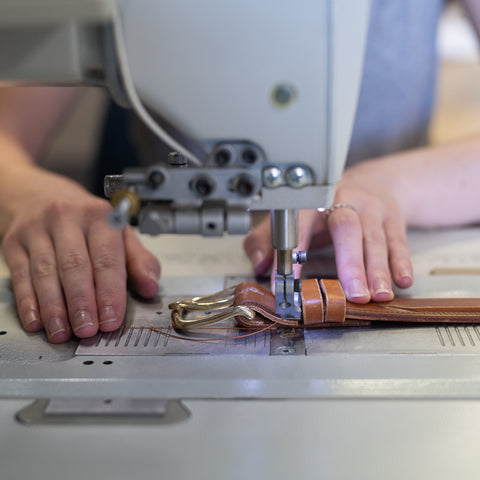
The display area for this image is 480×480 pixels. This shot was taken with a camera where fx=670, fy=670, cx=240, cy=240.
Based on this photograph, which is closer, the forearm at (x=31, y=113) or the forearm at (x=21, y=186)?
the forearm at (x=21, y=186)

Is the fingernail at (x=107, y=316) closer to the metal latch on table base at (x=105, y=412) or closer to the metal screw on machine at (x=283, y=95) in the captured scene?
the metal latch on table base at (x=105, y=412)

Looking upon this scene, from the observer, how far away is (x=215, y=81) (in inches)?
35.1

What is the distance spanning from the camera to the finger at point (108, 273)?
114cm

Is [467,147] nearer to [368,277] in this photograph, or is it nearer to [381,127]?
[381,127]

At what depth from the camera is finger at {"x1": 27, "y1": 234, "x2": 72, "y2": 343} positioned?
112cm

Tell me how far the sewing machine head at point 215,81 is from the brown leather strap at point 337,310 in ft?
0.66

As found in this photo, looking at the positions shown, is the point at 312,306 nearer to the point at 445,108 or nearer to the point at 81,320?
the point at 81,320

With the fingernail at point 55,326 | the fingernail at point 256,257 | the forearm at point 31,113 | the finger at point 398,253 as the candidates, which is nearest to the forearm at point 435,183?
the finger at point 398,253

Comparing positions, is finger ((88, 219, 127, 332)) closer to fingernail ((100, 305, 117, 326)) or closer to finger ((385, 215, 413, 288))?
fingernail ((100, 305, 117, 326))

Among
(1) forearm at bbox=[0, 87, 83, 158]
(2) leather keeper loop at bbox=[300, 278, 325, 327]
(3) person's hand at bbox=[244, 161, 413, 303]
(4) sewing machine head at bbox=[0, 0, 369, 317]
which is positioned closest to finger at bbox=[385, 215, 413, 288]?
(3) person's hand at bbox=[244, 161, 413, 303]

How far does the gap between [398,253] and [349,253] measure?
0.41ft

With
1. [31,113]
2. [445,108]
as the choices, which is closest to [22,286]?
[31,113]

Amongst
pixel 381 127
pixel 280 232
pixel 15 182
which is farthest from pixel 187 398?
pixel 381 127

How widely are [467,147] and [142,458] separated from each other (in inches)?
49.3
